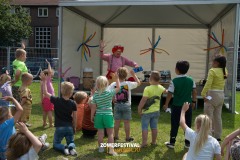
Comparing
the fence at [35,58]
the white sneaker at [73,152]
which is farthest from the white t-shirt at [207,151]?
the fence at [35,58]

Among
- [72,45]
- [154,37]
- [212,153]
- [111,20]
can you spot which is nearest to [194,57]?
[154,37]

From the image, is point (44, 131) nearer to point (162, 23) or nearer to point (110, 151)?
point (110, 151)

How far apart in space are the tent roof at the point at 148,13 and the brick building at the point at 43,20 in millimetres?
33684

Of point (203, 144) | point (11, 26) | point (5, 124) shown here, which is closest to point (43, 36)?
point (11, 26)

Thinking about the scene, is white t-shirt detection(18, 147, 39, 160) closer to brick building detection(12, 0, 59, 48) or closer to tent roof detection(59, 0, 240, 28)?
tent roof detection(59, 0, 240, 28)

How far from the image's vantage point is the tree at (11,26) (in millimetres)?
34406

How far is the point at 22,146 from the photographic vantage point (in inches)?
127

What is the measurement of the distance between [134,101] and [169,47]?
12.2 ft

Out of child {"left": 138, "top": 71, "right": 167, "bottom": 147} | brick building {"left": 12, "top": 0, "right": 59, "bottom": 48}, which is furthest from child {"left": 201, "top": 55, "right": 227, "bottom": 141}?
brick building {"left": 12, "top": 0, "right": 59, "bottom": 48}

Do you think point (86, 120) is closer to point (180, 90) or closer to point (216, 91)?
point (180, 90)

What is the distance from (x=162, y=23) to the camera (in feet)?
45.2

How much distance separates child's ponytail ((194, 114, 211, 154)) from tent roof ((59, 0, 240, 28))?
17.9 feet

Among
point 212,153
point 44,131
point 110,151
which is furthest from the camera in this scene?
point 44,131

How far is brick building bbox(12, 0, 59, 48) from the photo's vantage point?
46219mm
